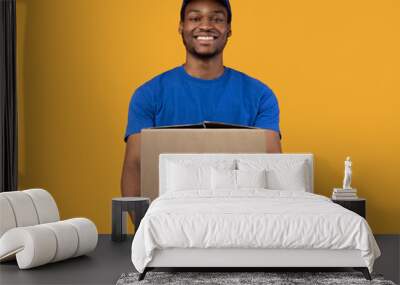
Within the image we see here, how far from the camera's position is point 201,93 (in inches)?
276

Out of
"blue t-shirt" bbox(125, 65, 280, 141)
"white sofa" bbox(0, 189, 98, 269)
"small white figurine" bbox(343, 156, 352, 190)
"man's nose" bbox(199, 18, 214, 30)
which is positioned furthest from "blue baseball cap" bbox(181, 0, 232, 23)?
"white sofa" bbox(0, 189, 98, 269)

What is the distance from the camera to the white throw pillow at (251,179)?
19.5ft

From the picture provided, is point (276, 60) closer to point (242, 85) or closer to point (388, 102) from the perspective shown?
point (242, 85)

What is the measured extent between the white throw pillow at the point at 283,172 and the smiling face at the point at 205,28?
1398 mm

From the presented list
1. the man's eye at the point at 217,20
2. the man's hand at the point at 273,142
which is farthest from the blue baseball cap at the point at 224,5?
the man's hand at the point at 273,142

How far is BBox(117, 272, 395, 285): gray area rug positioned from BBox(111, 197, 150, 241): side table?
1.35 metres

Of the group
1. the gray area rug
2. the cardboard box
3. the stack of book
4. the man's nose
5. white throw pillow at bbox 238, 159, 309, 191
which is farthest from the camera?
the man's nose

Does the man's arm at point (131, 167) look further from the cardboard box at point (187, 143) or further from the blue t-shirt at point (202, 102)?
the cardboard box at point (187, 143)

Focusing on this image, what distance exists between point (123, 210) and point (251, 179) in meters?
1.16

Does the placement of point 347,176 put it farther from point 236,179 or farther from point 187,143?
point 187,143

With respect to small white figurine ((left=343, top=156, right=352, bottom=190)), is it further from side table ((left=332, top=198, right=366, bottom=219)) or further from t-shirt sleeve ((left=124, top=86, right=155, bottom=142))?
t-shirt sleeve ((left=124, top=86, right=155, bottom=142))

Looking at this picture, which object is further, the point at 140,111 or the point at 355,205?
the point at 140,111

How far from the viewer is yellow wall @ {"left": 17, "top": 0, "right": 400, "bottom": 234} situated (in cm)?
711

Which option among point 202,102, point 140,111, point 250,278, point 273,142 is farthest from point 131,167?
point 250,278
